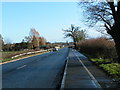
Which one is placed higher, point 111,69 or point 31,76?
point 111,69

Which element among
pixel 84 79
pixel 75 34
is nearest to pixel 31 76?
pixel 84 79

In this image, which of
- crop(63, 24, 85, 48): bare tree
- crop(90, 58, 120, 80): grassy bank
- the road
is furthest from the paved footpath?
crop(63, 24, 85, 48): bare tree

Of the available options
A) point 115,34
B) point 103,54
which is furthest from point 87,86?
point 103,54

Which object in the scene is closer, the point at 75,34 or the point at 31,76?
the point at 31,76

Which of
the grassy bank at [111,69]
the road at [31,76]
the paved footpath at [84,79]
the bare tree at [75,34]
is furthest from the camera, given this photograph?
the bare tree at [75,34]

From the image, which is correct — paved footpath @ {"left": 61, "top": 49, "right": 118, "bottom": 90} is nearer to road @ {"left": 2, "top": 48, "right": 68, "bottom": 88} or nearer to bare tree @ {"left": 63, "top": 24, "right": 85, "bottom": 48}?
road @ {"left": 2, "top": 48, "right": 68, "bottom": 88}

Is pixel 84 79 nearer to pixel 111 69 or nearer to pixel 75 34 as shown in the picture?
pixel 111 69

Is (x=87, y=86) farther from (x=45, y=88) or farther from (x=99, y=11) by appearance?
(x=99, y=11)

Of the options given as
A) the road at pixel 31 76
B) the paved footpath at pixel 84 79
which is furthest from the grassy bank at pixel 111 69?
the road at pixel 31 76

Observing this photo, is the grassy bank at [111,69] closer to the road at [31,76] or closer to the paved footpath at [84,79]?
the paved footpath at [84,79]

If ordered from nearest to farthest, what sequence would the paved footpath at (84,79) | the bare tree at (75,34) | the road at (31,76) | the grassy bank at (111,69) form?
1. the paved footpath at (84,79)
2. the road at (31,76)
3. the grassy bank at (111,69)
4. the bare tree at (75,34)

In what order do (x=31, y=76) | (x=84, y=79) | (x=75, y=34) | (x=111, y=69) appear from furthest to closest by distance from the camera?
1. (x=75, y=34)
2. (x=111, y=69)
3. (x=31, y=76)
4. (x=84, y=79)

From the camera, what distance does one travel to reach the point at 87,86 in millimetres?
9156

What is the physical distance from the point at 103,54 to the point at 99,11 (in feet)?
26.7
